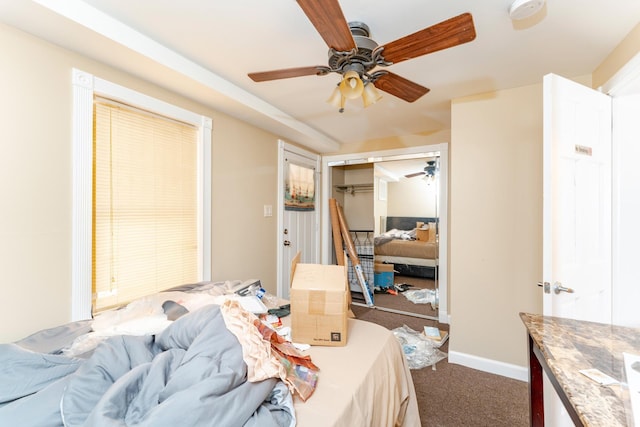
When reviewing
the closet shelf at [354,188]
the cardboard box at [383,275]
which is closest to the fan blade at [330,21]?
the closet shelf at [354,188]

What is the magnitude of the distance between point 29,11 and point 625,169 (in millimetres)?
3431

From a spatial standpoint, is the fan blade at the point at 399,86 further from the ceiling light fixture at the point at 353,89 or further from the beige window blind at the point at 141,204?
the beige window blind at the point at 141,204

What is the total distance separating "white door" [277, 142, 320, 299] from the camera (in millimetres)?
3336

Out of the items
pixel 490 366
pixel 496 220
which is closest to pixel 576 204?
pixel 496 220

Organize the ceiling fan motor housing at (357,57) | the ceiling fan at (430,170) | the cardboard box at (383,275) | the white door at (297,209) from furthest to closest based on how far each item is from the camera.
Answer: the cardboard box at (383,275) < the ceiling fan at (430,170) < the white door at (297,209) < the ceiling fan motor housing at (357,57)

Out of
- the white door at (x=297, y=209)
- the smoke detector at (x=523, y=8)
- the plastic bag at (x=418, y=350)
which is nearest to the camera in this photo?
the smoke detector at (x=523, y=8)

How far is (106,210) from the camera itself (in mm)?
1783

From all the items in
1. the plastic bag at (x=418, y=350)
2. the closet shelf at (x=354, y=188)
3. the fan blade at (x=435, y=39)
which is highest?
the fan blade at (x=435, y=39)

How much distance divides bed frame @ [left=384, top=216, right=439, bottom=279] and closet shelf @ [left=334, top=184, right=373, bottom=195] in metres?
0.70

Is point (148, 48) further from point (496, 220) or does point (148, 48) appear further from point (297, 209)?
point (496, 220)

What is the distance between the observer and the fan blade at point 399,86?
158cm

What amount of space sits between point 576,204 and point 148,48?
9.03 feet

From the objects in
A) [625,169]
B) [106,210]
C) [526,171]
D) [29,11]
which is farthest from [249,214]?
[625,169]

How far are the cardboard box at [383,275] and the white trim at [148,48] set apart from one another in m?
2.77
